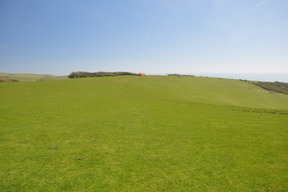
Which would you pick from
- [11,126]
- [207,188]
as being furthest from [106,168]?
[11,126]

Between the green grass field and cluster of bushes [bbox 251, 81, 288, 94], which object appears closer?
the green grass field

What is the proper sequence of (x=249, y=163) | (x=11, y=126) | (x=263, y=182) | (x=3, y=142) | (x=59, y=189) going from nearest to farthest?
(x=59, y=189) < (x=263, y=182) < (x=249, y=163) < (x=3, y=142) < (x=11, y=126)

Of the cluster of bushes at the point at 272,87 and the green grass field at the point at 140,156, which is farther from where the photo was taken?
the cluster of bushes at the point at 272,87

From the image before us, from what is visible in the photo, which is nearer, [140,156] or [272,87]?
[140,156]

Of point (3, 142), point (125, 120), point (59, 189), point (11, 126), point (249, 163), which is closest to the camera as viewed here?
point (59, 189)

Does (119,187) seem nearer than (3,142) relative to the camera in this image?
Yes

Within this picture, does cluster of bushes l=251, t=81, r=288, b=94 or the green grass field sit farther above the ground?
cluster of bushes l=251, t=81, r=288, b=94

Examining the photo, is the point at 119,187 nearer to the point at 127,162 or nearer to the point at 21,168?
the point at 127,162

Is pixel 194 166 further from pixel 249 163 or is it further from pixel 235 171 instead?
pixel 249 163

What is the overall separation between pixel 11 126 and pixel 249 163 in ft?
66.9

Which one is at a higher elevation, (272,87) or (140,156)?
(272,87)

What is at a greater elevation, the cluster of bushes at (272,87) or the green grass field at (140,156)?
the cluster of bushes at (272,87)

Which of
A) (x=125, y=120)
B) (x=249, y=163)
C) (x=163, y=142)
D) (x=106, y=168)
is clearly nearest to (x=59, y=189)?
(x=106, y=168)

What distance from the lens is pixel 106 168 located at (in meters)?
8.73
